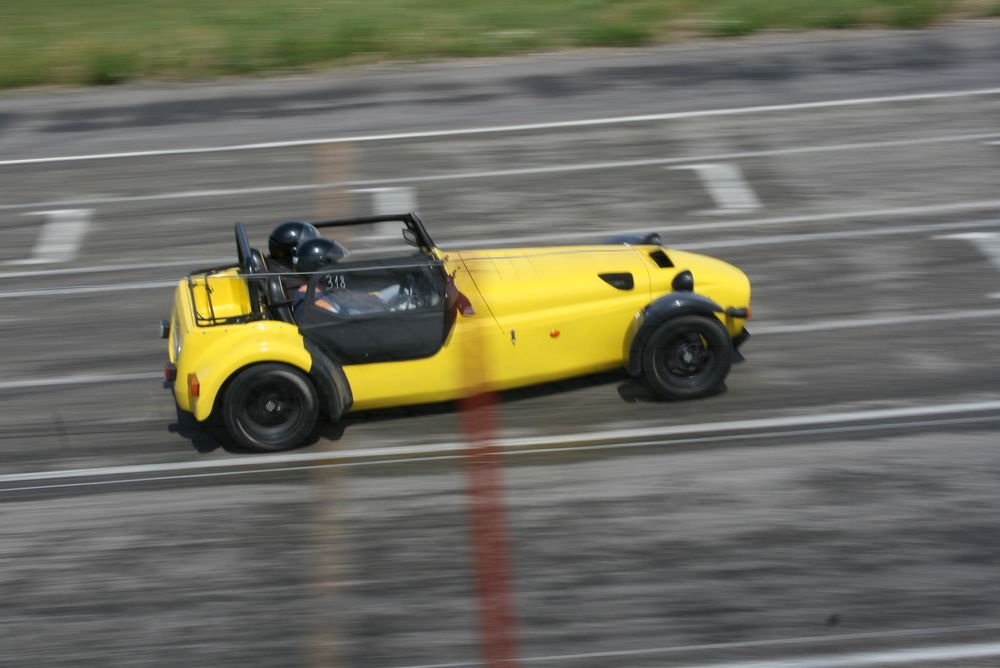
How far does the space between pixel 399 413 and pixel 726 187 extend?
6.34m

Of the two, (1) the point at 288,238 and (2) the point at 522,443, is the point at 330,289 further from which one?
(2) the point at 522,443

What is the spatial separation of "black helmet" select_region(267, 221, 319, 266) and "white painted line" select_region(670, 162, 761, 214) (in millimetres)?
5698

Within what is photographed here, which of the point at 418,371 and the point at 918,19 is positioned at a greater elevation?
the point at 918,19

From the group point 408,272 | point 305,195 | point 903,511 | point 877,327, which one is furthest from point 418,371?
point 305,195

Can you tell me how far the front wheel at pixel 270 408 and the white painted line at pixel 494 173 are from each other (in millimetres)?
6511

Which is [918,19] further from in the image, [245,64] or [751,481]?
[751,481]

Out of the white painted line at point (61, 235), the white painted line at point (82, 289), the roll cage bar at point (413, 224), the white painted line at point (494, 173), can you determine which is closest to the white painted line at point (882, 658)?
the roll cage bar at point (413, 224)

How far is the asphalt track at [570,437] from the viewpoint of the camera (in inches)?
271

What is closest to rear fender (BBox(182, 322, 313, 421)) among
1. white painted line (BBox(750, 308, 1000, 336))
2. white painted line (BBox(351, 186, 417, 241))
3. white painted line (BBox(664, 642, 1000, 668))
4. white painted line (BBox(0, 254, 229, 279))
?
white painted line (BBox(664, 642, 1000, 668))

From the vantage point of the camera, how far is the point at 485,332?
879 centimetres

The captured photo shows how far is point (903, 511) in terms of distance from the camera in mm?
7684

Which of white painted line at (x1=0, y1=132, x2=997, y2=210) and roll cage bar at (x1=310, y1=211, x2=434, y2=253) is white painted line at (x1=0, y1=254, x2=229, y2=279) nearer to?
white painted line at (x1=0, y1=132, x2=997, y2=210)

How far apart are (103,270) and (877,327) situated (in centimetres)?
774

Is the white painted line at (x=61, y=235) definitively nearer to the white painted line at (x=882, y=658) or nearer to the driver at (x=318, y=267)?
the driver at (x=318, y=267)
